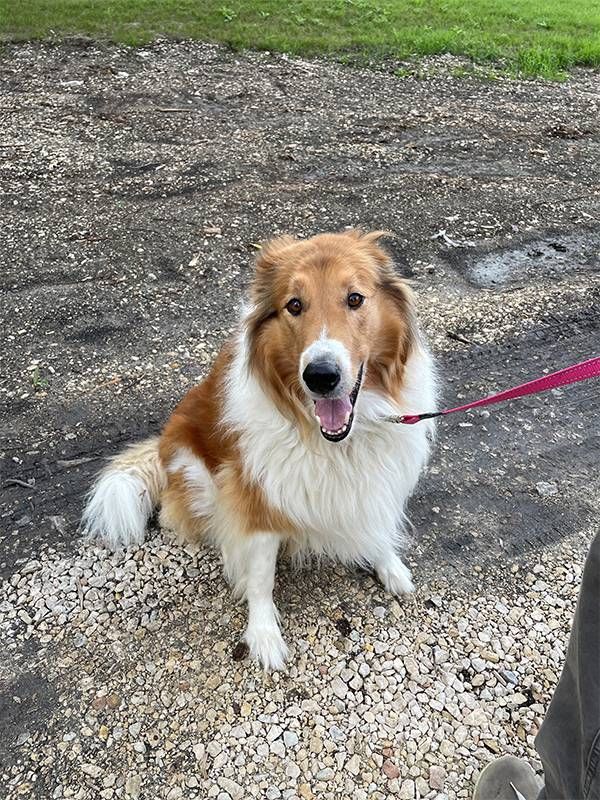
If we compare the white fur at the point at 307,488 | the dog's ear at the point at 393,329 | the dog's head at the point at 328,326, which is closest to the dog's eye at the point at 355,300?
the dog's head at the point at 328,326

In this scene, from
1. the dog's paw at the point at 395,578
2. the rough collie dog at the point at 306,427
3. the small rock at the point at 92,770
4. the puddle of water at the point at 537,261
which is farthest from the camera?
the puddle of water at the point at 537,261

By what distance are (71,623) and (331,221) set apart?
456 centimetres

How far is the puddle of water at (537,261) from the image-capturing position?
5895 mm

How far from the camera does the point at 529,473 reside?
13.7 ft

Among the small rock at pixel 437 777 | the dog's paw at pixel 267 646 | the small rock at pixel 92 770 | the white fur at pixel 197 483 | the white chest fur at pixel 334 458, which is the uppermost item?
the white chest fur at pixel 334 458

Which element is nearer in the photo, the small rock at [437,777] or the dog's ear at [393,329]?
the small rock at [437,777]

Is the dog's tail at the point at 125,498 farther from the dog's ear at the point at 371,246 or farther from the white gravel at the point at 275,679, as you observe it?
the dog's ear at the point at 371,246

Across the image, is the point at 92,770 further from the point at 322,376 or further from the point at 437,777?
the point at 322,376

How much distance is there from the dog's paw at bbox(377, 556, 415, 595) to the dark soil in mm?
201

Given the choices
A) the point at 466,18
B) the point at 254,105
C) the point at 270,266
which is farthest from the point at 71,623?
the point at 466,18

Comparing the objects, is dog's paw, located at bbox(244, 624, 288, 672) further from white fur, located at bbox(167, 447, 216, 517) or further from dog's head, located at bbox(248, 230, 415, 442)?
dog's head, located at bbox(248, 230, 415, 442)

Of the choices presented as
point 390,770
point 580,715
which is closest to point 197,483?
point 390,770

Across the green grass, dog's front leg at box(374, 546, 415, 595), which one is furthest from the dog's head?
the green grass

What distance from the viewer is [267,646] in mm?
3193
